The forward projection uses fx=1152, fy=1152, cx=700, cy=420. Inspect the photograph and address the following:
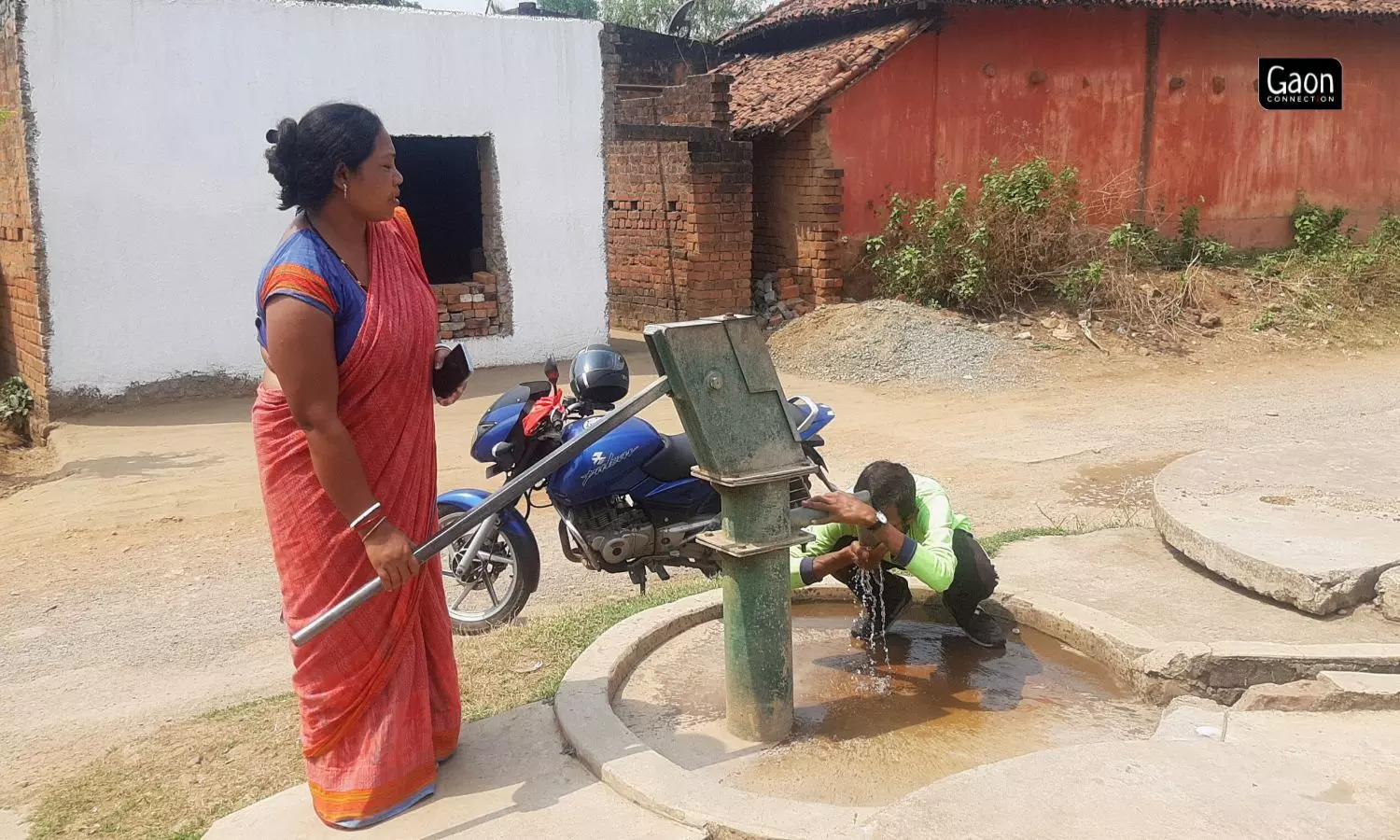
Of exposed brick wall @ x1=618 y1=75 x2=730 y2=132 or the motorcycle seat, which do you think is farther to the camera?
exposed brick wall @ x1=618 y1=75 x2=730 y2=132

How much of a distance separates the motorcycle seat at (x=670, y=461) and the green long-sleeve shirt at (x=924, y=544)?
0.65m

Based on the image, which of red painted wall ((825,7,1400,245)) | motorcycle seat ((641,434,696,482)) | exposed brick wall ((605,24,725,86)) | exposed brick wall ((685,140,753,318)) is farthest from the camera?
exposed brick wall ((605,24,725,86))

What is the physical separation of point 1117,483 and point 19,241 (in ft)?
26.7

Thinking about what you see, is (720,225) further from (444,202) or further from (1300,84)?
(1300,84)

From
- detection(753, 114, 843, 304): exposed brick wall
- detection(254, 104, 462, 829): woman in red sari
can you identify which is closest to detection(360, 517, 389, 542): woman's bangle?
detection(254, 104, 462, 829): woman in red sari

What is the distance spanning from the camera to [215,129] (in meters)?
9.12

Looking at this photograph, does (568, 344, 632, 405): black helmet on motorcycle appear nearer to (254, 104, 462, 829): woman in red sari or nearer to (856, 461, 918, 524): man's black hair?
(856, 461, 918, 524): man's black hair

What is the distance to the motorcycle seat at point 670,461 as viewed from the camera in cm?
441

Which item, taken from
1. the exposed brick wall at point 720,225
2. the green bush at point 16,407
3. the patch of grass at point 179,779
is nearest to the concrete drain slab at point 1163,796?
the patch of grass at point 179,779

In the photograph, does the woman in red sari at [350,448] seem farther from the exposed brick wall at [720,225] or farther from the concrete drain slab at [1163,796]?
the exposed brick wall at [720,225]

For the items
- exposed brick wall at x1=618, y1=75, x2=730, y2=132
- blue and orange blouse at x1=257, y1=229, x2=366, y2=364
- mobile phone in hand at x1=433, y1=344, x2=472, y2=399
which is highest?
exposed brick wall at x1=618, y1=75, x2=730, y2=132

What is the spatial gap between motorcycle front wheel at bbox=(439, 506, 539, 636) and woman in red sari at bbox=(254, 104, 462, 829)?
1680 mm

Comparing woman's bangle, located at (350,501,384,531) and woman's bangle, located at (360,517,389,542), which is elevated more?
woman's bangle, located at (350,501,384,531)

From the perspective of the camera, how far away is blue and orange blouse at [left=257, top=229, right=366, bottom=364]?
96.6 inches
